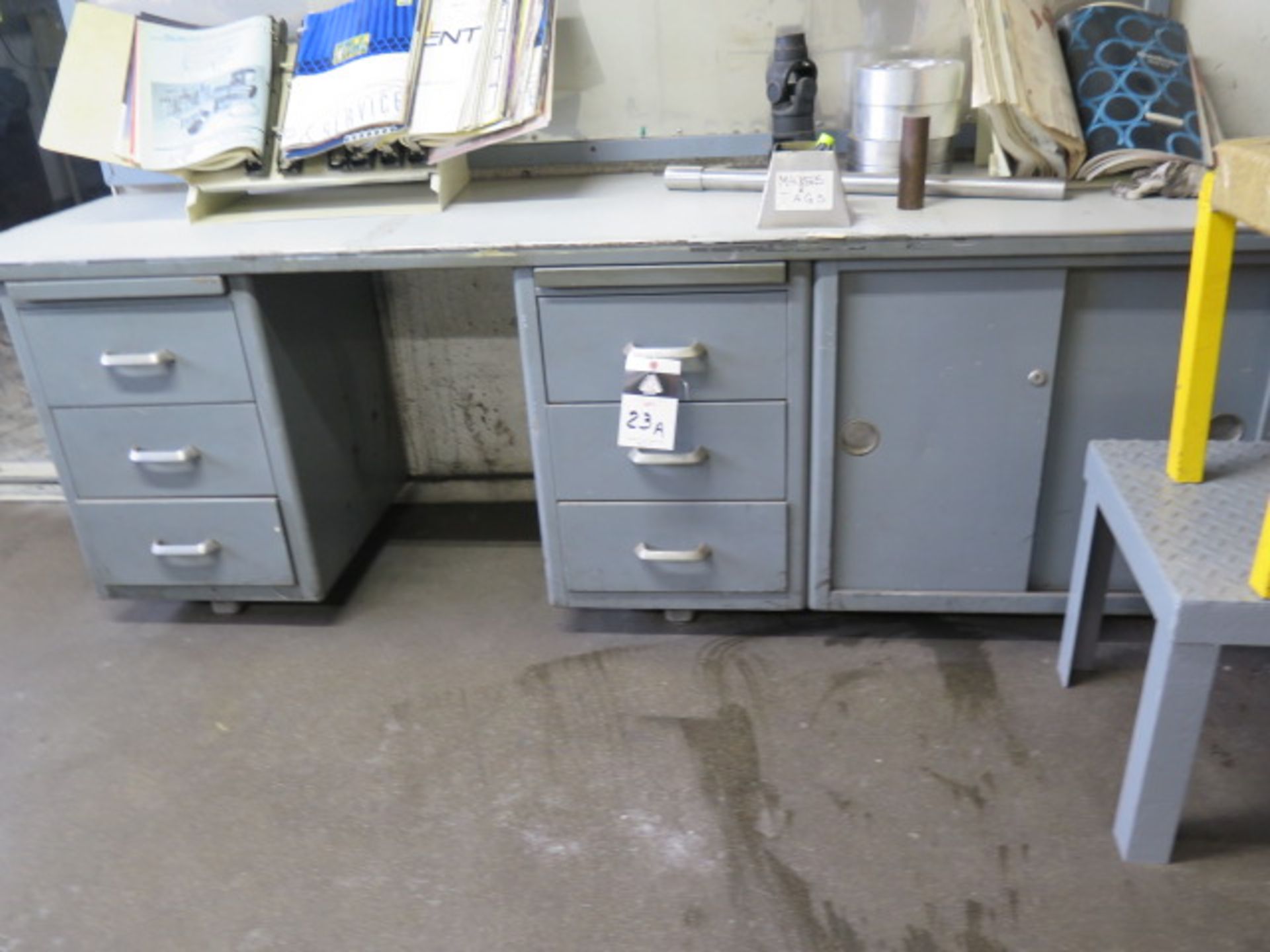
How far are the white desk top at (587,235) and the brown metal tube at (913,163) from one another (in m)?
0.03

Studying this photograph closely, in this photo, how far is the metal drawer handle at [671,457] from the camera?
1722 millimetres

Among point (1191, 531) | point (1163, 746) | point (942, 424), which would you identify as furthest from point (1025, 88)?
point (1163, 746)

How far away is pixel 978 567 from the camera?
1.79 m

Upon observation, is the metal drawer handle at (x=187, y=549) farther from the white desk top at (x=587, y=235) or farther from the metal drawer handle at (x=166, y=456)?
the white desk top at (x=587, y=235)

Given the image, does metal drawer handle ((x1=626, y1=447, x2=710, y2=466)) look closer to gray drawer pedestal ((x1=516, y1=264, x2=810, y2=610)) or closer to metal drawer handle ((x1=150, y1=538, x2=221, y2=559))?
gray drawer pedestal ((x1=516, y1=264, x2=810, y2=610))

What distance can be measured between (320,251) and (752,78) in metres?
0.89

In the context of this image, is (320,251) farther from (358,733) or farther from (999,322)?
(999,322)

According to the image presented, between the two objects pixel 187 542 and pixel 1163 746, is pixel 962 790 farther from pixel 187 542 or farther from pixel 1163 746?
pixel 187 542

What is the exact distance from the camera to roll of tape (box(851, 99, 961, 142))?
5.84 ft

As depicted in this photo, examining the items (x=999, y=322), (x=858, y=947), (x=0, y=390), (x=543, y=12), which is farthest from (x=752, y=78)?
(x=0, y=390)

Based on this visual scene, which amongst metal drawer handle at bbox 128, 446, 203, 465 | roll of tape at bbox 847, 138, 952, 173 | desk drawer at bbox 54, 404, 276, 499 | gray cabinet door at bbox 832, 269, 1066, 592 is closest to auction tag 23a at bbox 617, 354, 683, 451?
gray cabinet door at bbox 832, 269, 1066, 592

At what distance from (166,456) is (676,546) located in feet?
3.00

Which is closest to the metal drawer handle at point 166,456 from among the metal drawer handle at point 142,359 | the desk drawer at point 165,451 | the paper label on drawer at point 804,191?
the desk drawer at point 165,451

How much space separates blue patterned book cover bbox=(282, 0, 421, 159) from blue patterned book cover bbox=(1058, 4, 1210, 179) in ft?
3.85
